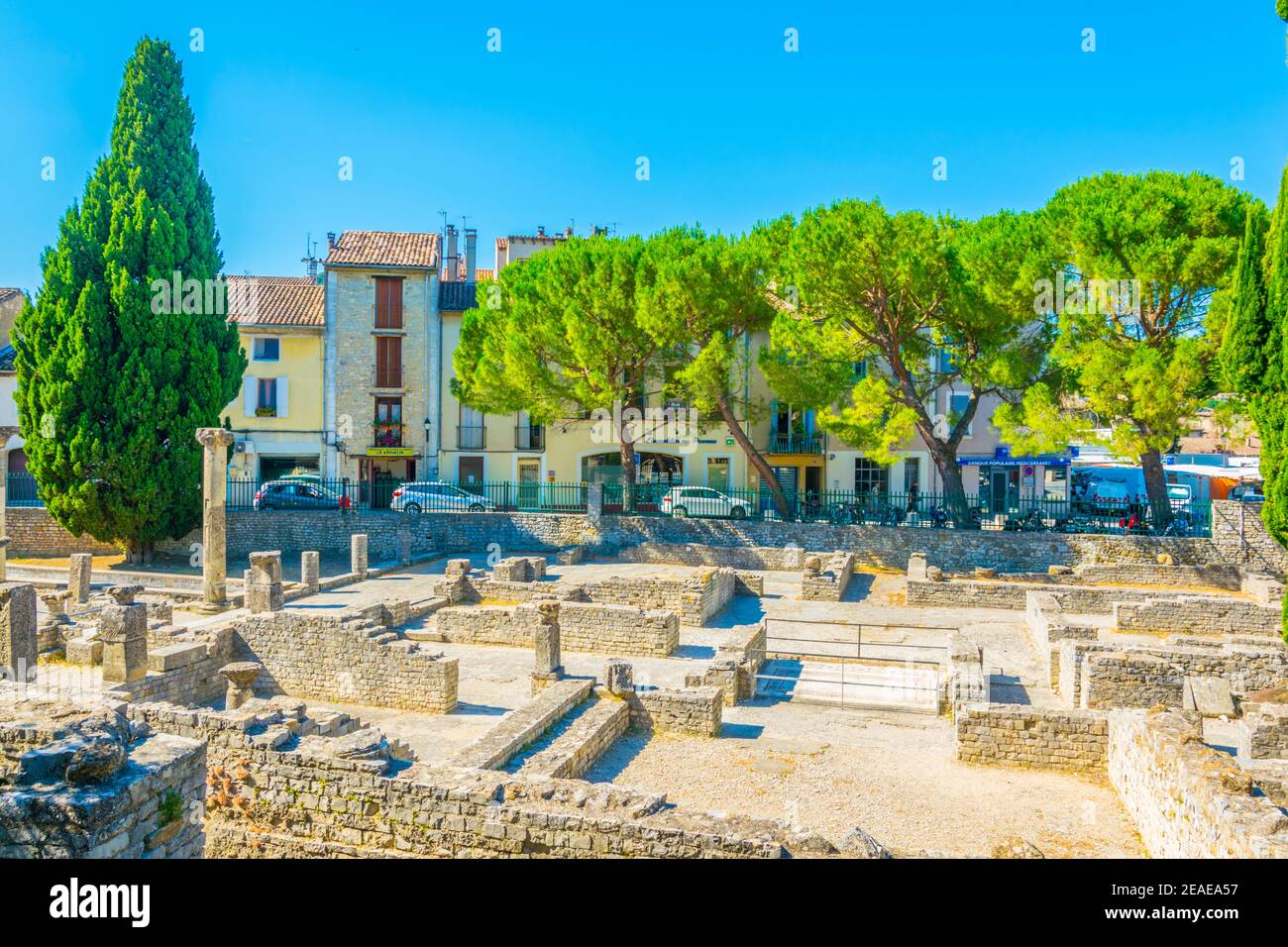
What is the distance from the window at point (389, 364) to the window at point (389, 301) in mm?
706

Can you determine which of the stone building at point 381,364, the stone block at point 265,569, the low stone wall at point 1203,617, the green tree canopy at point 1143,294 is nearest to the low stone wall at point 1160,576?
the green tree canopy at point 1143,294

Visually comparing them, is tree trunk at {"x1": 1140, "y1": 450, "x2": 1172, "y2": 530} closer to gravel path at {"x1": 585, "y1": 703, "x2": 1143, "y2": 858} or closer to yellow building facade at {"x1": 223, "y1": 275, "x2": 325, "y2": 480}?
gravel path at {"x1": 585, "y1": 703, "x2": 1143, "y2": 858}

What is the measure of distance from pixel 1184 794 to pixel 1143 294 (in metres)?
19.0

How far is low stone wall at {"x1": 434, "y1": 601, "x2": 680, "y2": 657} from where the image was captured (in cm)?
1661

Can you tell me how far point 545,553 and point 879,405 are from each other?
37.2ft

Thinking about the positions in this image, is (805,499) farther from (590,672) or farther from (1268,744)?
(1268,744)

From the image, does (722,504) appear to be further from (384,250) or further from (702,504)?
(384,250)

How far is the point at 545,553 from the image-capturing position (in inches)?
1134

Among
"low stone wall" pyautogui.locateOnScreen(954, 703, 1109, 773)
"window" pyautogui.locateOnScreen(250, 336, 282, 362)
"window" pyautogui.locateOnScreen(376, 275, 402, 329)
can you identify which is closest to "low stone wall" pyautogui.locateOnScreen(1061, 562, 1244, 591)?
"low stone wall" pyautogui.locateOnScreen(954, 703, 1109, 773)

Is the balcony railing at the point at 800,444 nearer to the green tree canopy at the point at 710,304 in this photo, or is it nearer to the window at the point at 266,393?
the green tree canopy at the point at 710,304

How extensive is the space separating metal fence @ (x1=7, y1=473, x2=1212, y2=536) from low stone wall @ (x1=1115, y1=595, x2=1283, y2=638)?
8.00 m

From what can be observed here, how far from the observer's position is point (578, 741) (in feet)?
34.9

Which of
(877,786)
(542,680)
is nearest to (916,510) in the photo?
(542,680)
